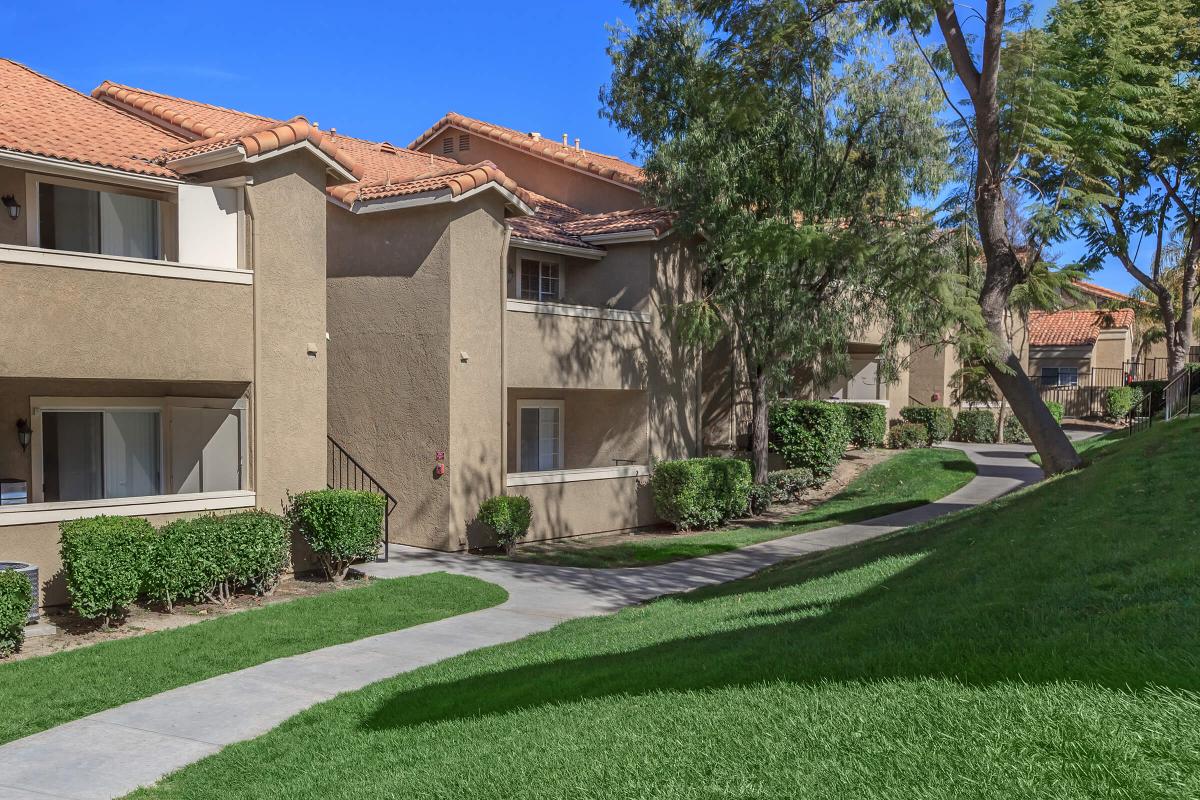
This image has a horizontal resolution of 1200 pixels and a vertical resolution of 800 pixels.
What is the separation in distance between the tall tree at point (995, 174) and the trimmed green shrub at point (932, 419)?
1695 cm

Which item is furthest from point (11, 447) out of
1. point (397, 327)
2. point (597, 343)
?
point (597, 343)

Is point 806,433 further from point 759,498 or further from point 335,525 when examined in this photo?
point 335,525

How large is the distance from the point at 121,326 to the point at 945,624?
10.6 m

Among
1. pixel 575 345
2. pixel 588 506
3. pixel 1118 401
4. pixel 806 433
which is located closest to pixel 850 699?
pixel 588 506

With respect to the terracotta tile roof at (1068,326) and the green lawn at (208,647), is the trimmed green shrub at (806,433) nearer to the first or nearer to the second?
the green lawn at (208,647)

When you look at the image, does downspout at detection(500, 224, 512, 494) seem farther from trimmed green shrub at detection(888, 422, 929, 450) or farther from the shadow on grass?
trimmed green shrub at detection(888, 422, 929, 450)

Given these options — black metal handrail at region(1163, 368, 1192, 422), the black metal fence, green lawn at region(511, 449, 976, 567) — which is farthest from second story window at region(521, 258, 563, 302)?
the black metal fence

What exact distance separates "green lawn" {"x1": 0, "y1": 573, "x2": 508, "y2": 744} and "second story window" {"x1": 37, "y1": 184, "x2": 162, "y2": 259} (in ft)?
19.5

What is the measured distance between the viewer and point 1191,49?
2234 cm

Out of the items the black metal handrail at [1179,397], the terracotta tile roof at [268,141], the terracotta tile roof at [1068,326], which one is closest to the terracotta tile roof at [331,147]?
the terracotta tile roof at [268,141]

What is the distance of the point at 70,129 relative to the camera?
14750 millimetres

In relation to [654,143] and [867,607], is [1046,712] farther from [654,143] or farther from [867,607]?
[654,143]

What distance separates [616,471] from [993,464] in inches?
592

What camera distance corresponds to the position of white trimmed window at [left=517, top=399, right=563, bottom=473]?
21.8m
